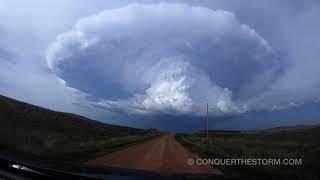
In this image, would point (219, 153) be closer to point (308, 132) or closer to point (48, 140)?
point (308, 132)

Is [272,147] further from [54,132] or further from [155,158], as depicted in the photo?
[54,132]

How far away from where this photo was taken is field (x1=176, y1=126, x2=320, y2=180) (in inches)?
233

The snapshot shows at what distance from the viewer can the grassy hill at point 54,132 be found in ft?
19.7

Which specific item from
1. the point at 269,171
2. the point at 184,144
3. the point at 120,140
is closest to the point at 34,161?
the point at 120,140

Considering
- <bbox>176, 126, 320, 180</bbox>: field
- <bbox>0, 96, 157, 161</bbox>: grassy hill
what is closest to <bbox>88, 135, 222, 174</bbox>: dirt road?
<bbox>176, 126, 320, 180</bbox>: field

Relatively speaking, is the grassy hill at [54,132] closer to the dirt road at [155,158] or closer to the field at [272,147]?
the dirt road at [155,158]

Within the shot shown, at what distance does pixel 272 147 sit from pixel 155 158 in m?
2.47

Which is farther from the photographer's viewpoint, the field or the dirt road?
the dirt road

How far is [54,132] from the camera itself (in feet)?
19.5

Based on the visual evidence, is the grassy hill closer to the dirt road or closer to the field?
the dirt road

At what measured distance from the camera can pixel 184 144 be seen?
25.1ft

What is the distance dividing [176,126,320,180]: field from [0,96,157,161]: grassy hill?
100 cm

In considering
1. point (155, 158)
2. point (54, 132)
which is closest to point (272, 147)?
point (155, 158)

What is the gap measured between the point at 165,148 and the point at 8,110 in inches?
124
